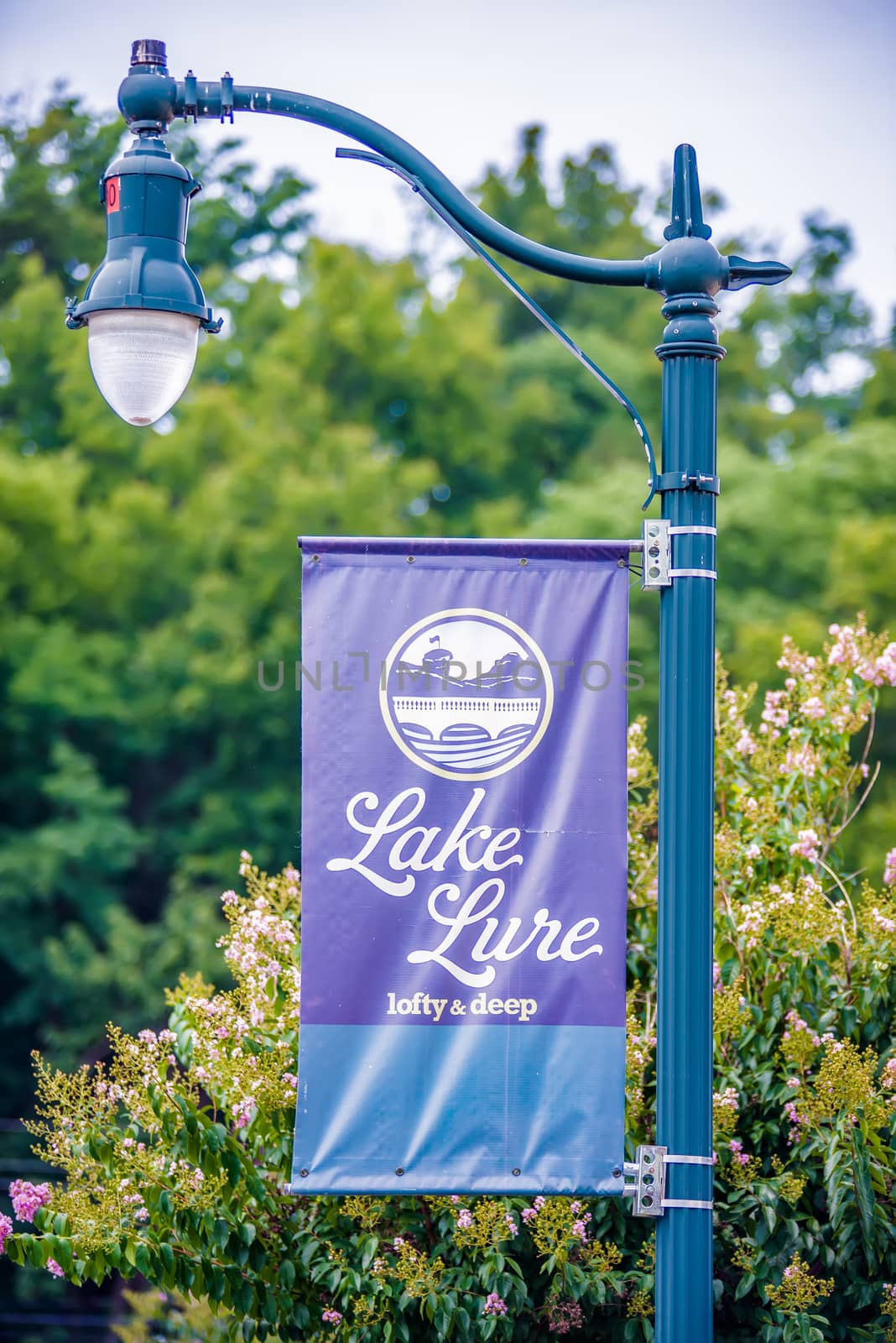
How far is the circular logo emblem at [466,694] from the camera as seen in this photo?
4254mm

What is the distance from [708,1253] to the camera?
389 cm

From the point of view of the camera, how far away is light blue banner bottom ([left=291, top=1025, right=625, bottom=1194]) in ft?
13.4

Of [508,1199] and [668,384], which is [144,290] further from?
[508,1199]

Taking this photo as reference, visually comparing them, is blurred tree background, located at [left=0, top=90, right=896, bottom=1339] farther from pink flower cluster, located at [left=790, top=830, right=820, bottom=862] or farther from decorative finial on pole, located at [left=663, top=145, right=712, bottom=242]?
decorative finial on pole, located at [left=663, top=145, right=712, bottom=242]

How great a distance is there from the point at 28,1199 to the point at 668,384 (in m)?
3.40

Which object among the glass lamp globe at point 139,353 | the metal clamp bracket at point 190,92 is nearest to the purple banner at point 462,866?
the glass lamp globe at point 139,353

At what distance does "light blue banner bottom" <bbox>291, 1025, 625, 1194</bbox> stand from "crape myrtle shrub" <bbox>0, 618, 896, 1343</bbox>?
947 mm

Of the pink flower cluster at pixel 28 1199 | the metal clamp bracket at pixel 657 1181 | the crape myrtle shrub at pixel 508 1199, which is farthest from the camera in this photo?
the pink flower cluster at pixel 28 1199

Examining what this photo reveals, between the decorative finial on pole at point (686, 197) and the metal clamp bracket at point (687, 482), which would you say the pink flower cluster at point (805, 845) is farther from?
the decorative finial on pole at point (686, 197)

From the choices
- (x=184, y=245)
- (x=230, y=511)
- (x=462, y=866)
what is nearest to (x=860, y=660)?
(x=462, y=866)

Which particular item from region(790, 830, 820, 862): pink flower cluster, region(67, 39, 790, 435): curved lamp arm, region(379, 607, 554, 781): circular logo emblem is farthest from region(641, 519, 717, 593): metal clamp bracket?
region(790, 830, 820, 862): pink flower cluster

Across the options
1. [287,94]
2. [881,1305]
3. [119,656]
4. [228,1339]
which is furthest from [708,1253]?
[119,656]

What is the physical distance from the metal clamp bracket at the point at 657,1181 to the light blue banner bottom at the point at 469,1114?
0.14 meters

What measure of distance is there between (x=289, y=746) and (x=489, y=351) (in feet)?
27.3
